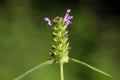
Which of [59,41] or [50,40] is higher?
[50,40]

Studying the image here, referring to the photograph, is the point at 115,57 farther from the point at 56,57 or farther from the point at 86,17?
the point at 56,57

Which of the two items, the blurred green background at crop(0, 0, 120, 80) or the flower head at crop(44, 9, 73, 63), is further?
the blurred green background at crop(0, 0, 120, 80)

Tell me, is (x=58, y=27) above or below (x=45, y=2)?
below

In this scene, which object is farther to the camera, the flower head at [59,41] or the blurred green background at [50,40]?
the blurred green background at [50,40]

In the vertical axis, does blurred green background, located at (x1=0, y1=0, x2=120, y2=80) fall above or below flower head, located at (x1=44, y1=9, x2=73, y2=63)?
above

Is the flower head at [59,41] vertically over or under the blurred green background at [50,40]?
under

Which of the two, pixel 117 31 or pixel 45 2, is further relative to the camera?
pixel 45 2

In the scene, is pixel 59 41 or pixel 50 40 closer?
pixel 59 41

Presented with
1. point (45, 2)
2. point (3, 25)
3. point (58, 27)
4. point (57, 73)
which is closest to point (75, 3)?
point (45, 2)
